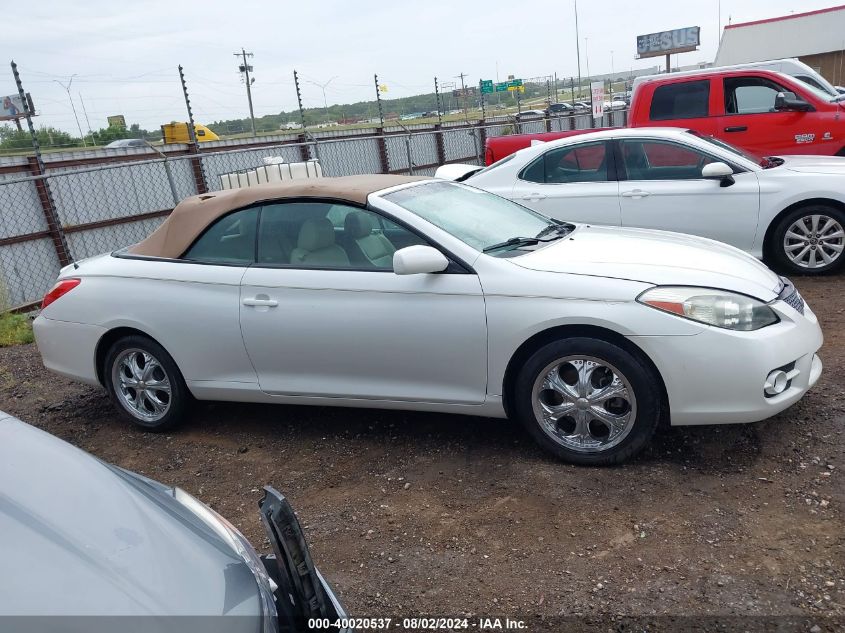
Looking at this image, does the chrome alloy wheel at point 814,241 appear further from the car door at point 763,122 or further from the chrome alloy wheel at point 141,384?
the chrome alloy wheel at point 141,384

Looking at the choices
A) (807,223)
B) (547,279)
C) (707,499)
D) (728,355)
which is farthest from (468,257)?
(807,223)

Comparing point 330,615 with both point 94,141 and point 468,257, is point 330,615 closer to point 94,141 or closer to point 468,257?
point 468,257

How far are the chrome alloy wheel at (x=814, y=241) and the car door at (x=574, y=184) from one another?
1602 millimetres

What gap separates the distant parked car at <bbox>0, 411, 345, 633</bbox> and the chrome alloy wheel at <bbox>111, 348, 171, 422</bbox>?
8.63ft

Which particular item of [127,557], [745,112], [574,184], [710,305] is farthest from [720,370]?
[745,112]

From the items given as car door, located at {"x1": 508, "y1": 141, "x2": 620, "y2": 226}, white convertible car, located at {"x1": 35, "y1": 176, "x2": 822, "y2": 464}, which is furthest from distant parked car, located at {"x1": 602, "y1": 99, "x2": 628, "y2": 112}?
white convertible car, located at {"x1": 35, "y1": 176, "x2": 822, "y2": 464}

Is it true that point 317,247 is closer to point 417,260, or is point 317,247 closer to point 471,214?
point 417,260

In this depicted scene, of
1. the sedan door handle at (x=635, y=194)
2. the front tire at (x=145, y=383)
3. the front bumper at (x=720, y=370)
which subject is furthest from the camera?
the sedan door handle at (x=635, y=194)

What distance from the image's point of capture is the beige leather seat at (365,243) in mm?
4137

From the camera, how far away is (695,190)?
23.2ft

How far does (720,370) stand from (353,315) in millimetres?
1880

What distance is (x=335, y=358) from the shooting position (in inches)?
164

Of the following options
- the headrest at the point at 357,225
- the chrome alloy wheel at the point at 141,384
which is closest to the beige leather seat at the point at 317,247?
the headrest at the point at 357,225

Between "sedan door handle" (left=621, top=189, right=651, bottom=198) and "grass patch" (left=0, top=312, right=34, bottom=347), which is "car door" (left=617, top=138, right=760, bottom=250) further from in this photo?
"grass patch" (left=0, top=312, right=34, bottom=347)
